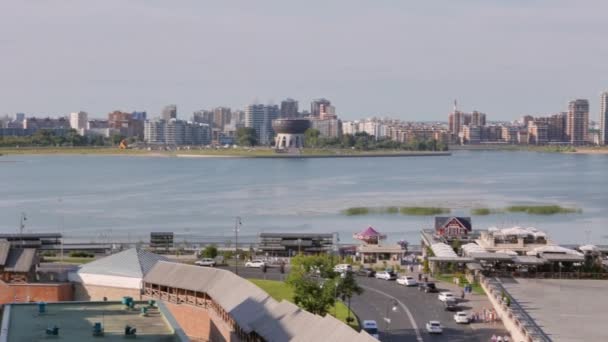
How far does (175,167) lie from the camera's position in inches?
2232

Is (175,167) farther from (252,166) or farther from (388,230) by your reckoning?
(388,230)

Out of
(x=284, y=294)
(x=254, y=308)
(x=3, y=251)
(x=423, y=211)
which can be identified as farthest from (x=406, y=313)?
(x=423, y=211)

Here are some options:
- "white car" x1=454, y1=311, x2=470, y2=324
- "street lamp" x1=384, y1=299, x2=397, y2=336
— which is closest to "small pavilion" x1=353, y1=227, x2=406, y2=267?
"street lamp" x1=384, y1=299, x2=397, y2=336

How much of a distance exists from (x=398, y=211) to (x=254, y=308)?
1947 centimetres

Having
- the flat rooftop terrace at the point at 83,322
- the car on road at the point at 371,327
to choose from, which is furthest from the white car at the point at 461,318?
the flat rooftop terrace at the point at 83,322

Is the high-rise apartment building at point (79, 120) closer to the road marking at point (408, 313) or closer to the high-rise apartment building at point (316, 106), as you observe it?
the high-rise apartment building at point (316, 106)

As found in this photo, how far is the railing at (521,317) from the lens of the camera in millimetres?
10008

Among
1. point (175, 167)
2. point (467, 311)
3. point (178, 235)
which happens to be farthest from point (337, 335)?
point (175, 167)

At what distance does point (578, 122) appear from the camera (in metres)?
108

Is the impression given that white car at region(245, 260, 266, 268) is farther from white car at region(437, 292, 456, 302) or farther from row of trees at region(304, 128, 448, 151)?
row of trees at region(304, 128, 448, 151)

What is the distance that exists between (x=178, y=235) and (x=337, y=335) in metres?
15.8

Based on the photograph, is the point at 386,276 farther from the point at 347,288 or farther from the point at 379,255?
the point at 347,288

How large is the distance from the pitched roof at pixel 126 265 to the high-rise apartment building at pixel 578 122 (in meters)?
100

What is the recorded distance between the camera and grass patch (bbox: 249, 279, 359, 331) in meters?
11.2
